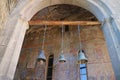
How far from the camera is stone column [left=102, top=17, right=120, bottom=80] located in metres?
3.37

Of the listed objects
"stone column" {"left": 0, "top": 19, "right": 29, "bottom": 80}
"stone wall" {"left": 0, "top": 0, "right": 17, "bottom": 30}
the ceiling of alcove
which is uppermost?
the ceiling of alcove

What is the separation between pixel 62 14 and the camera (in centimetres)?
862

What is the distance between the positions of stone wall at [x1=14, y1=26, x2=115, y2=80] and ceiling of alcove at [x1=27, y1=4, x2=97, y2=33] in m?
0.63

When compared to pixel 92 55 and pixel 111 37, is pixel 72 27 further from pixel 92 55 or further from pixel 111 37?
pixel 111 37

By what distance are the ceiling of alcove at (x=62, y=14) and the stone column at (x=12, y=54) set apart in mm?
3408

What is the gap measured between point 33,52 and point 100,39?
3.98 m

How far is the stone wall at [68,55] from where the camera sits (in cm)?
755

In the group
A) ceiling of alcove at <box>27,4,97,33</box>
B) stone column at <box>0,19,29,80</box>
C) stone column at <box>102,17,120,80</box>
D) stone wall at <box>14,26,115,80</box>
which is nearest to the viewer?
stone column at <box>0,19,29,80</box>

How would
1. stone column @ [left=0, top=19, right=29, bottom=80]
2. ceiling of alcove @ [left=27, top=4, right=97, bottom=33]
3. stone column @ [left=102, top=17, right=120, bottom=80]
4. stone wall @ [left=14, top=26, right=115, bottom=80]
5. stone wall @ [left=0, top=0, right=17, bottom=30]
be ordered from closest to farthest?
stone column @ [left=0, top=19, right=29, bottom=80] < stone column @ [left=102, top=17, right=120, bottom=80] < stone wall @ [left=0, top=0, right=17, bottom=30] < stone wall @ [left=14, top=26, right=115, bottom=80] < ceiling of alcove @ [left=27, top=4, right=97, bottom=33]

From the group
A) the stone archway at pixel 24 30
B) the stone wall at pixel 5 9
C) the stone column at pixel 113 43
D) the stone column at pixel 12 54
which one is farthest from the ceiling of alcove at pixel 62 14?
the stone column at pixel 113 43

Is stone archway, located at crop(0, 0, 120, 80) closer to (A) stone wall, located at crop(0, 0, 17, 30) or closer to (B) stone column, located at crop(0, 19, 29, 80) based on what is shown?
(B) stone column, located at crop(0, 19, 29, 80)

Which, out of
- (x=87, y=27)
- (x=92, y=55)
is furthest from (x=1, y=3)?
(x=87, y=27)

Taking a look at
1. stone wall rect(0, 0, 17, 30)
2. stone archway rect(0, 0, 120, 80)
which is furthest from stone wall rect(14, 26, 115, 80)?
stone wall rect(0, 0, 17, 30)

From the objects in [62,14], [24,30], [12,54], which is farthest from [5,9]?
[62,14]
